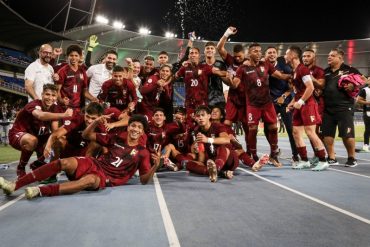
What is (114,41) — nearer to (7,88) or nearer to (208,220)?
(7,88)

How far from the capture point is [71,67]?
586 centimetres

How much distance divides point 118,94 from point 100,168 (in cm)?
219

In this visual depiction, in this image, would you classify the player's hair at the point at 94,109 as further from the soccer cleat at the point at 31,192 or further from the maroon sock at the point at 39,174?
the soccer cleat at the point at 31,192

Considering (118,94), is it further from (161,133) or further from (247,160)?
(247,160)

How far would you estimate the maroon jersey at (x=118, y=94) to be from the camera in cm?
595

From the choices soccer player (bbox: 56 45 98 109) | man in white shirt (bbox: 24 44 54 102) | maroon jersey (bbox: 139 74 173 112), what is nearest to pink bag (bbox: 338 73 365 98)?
maroon jersey (bbox: 139 74 173 112)

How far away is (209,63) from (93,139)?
119 inches

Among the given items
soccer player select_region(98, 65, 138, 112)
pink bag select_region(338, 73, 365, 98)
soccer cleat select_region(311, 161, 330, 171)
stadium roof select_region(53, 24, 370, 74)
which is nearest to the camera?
soccer cleat select_region(311, 161, 330, 171)

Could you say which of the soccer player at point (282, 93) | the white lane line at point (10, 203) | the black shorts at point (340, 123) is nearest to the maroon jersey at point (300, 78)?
the soccer player at point (282, 93)

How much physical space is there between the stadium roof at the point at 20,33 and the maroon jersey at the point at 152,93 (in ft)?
68.3

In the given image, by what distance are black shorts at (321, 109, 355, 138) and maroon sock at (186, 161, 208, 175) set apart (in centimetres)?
270

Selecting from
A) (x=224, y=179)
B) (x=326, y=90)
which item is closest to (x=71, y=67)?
(x=224, y=179)

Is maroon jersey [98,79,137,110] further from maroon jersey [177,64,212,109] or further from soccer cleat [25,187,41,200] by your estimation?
soccer cleat [25,187,41,200]

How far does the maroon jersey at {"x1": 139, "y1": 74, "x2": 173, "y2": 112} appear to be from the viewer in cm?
660
